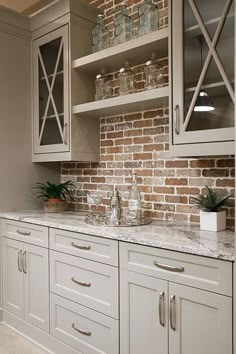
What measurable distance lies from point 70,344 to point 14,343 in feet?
1.87

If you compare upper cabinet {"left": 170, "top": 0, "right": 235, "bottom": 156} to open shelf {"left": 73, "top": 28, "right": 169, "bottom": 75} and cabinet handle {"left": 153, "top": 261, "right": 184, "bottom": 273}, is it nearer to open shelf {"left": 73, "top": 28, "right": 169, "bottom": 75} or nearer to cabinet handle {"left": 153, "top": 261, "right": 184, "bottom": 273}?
open shelf {"left": 73, "top": 28, "right": 169, "bottom": 75}

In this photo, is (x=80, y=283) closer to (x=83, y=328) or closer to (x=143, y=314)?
(x=83, y=328)

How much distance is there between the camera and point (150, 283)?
1.75 meters

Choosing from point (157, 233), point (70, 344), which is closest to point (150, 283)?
point (157, 233)

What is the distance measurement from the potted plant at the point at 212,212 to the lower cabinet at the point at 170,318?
18.9 inches

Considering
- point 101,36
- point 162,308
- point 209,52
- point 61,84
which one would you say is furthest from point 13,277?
point 209,52

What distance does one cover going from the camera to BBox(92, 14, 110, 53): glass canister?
272 centimetres

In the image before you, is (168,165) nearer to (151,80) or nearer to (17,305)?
(151,80)

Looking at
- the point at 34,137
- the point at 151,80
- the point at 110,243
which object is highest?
the point at 151,80

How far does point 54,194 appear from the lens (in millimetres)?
3023

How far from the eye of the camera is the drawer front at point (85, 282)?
195 cm

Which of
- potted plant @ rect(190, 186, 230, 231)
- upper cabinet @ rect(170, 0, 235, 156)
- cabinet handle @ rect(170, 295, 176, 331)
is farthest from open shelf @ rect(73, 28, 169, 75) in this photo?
cabinet handle @ rect(170, 295, 176, 331)

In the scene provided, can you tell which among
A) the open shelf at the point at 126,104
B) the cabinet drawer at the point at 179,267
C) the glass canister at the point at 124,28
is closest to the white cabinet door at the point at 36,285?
the cabinet drawer at the point at 179,267

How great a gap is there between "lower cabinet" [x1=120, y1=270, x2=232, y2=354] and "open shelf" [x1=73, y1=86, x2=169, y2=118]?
44.0 inches
